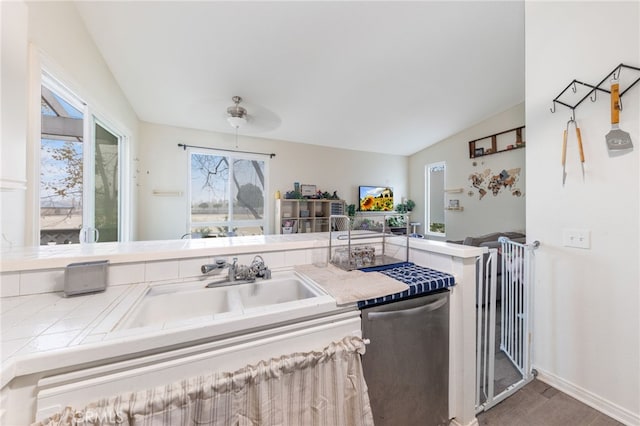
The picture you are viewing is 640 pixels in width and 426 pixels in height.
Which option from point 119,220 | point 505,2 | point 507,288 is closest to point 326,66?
point 505,2

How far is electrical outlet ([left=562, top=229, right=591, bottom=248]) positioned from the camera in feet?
4.83

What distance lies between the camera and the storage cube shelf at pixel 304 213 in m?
4.48

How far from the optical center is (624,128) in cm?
134

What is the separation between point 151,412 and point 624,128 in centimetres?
257

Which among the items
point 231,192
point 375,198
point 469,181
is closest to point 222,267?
point 231,192

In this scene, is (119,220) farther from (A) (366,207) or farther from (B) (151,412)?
(A) (366,207)

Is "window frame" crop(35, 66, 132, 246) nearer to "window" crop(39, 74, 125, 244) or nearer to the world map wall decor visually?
"window" crop(39, 74, 125, 244)

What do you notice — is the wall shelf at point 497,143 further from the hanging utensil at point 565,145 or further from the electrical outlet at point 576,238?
the electrical outlet at point 576,238

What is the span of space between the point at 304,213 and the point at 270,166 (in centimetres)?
114

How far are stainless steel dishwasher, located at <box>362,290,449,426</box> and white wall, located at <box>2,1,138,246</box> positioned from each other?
5.47 feet

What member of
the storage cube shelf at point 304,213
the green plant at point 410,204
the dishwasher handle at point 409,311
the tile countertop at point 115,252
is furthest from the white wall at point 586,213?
the green plant at point 410,204

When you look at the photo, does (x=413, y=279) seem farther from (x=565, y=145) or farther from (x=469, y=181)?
(x=469, y=181)

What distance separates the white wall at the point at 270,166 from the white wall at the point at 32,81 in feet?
2.64

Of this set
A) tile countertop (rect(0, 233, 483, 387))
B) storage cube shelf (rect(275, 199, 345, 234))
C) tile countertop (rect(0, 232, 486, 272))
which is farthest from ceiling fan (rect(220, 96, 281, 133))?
tile countertop (rect(0, 233, 483, 387))
